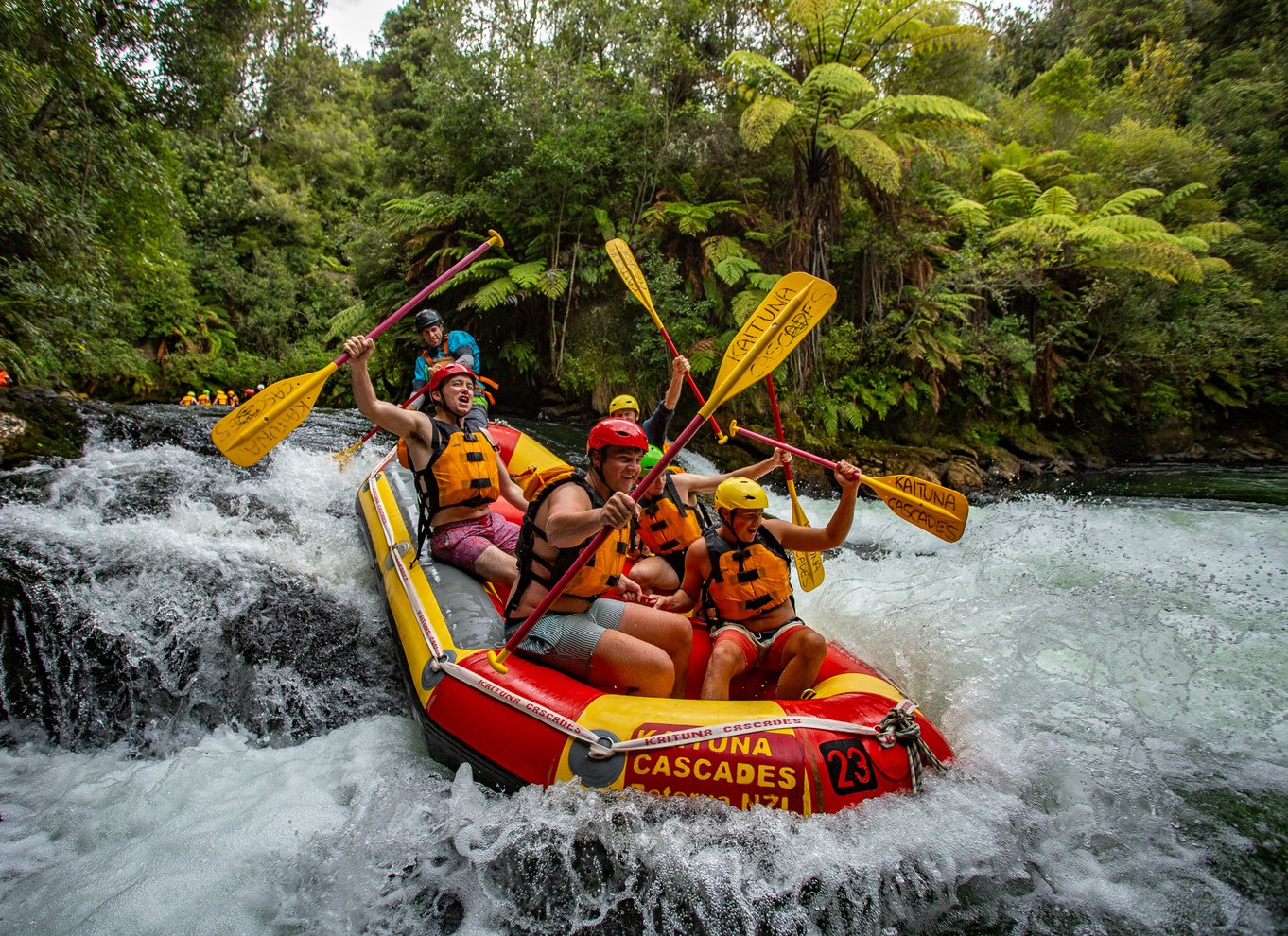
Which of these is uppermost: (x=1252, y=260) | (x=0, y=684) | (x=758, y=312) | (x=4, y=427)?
(x=1252, y=260)

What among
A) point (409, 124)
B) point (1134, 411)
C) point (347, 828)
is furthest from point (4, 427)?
point (409, 124)

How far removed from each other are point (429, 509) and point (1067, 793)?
308cm

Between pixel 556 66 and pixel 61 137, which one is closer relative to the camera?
pixel 61 137

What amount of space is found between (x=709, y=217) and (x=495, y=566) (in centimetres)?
697

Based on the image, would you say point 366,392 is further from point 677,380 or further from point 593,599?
point 677,380

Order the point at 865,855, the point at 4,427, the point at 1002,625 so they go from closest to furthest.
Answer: the point at 865,855 → the point at 1002,625 → the point at 4,427

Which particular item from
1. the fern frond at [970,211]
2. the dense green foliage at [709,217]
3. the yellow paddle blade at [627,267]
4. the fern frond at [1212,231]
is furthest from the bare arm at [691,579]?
the fern frond at [1212,231]

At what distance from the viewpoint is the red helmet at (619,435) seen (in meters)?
2.51

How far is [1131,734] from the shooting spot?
2857 mm

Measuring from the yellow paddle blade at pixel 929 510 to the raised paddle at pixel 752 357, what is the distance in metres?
0.71

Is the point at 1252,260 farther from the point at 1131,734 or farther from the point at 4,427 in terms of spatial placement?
the point at 4,427

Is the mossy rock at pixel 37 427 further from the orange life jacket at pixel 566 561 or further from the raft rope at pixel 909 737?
the raft rope at pixel 909 737

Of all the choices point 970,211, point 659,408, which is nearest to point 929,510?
point 659,408

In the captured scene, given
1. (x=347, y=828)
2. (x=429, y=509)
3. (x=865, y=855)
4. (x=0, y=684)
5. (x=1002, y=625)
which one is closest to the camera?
(x=865, y=855)
